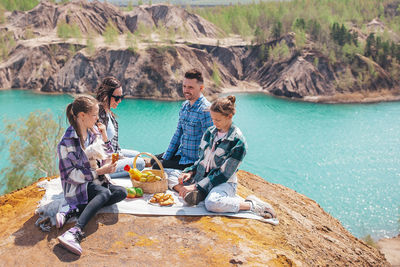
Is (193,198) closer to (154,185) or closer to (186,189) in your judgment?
(186,189)

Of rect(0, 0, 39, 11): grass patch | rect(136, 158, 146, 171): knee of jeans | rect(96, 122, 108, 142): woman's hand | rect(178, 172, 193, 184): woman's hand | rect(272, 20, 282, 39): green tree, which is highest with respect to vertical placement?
rect(0, 0, 39, 11): grass patch

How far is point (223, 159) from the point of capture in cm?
505

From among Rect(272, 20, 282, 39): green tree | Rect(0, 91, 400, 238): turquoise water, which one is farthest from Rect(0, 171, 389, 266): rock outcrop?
Rect(272, 20, 282, 39): green tree

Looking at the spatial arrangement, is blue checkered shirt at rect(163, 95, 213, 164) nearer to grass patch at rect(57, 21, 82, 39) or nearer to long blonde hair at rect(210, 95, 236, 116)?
long blonde hair at rect(210, 95, 236, 116)

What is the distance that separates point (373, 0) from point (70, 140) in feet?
295

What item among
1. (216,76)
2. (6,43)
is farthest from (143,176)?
(6,43)

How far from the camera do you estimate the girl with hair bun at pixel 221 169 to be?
4.86 metres

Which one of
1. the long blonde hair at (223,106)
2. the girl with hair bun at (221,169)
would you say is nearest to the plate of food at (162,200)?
the girl with hair bun at (221,169)

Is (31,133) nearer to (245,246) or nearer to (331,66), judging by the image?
(245,246)

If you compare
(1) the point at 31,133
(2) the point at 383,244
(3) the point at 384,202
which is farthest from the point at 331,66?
(1) the point at 31,133

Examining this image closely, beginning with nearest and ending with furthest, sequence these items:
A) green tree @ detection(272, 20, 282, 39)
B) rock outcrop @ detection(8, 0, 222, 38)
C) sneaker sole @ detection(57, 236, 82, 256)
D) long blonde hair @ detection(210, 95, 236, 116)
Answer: sneaker sole @ detection(57, 236, 82, 256)
long blonde hair @ detection(210, 95, 236, 116)
green tree @ detection(272, 20, 282, 39)
rock outcrop @ detection(8, 0, 222, 38)

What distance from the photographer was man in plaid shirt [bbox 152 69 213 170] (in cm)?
571

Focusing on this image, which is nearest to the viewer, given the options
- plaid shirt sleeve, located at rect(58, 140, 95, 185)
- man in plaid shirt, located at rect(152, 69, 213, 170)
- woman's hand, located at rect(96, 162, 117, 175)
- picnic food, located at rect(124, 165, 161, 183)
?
plaid shirt sleeve, located at rect(58, 140, 95, 185)

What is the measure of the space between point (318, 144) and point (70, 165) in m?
22.6
